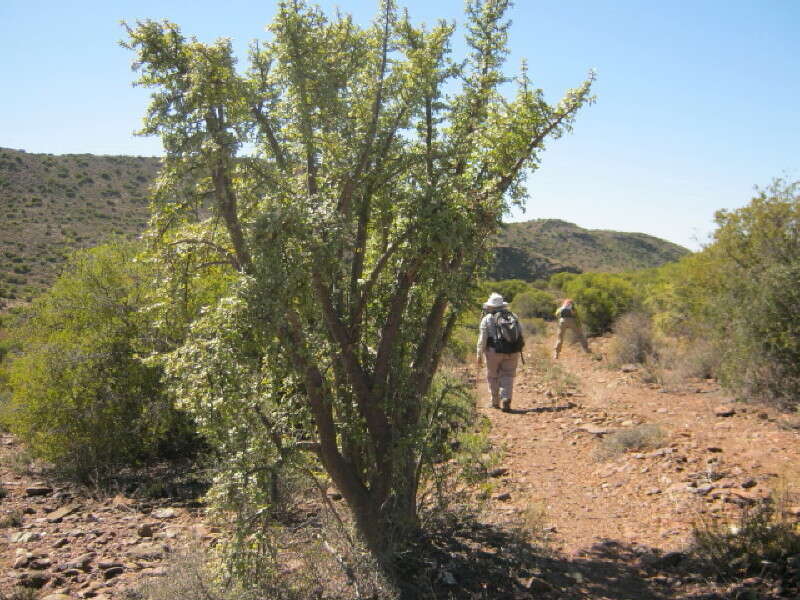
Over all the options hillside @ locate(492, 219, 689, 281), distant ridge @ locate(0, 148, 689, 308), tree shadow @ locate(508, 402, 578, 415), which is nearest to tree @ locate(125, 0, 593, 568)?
tree shadow @ locate(508, 402, 578, 415)

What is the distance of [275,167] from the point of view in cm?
452

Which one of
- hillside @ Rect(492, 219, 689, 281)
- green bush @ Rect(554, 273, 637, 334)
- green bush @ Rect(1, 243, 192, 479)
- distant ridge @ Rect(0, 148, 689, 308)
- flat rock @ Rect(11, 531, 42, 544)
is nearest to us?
flat rock @ Rect(11, 531, 42, 544)

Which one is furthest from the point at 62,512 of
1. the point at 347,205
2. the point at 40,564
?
the point at 347,205

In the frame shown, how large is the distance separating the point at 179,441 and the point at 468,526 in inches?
181

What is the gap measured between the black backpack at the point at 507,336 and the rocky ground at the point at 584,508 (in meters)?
1.09

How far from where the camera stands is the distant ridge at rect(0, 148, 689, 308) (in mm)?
29438

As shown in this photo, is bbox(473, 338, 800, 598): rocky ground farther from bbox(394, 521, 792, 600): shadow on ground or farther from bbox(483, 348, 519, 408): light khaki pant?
bbox(483, 348, 519, 408): light khaki pant

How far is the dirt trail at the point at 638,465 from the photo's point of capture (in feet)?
18.1

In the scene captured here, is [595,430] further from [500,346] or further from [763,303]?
[763,303]

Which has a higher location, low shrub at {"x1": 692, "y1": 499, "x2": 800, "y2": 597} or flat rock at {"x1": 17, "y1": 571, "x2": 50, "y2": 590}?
low shrub at {"x1": 692, "y1": 499, "x2": 800, "y2": 597}

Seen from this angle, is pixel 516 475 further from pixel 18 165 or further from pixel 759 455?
pixel 18 165

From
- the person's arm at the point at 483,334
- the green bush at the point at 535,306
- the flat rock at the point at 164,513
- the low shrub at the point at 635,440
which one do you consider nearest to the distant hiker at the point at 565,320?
the person's arm at the point at 483,334

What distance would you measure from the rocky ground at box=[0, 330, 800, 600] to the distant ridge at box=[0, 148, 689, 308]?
51.5 ft

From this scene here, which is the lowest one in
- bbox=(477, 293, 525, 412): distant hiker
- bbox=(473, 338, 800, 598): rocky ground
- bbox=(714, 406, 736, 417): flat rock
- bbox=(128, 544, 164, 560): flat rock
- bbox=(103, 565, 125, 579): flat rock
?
bbox=(103, 565, 125, 579): flat rock
